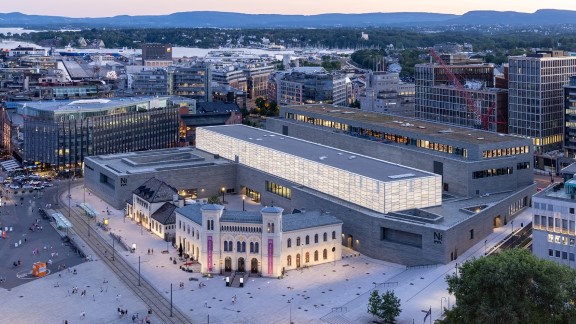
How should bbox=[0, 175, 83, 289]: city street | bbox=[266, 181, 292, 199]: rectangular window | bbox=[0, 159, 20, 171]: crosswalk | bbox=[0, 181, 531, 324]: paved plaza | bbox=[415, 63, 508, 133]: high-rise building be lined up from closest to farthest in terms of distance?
1. bbox=[0, 181, 531, 324]: paved plaza
2. bbox=[0, 175, 83, 289]: city street
3. bbox=[266, 181, 292, 199]: rectangular window
4. bbox=[0, 159, 20, 171]: crosswalk
5. bbox=[415, 63, 508, 133]: high-rise building

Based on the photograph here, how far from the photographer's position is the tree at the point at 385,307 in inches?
2180

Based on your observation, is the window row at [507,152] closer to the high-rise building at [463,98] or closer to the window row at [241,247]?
the window row at [241,247]

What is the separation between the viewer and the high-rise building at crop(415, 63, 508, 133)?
12044 centimetres

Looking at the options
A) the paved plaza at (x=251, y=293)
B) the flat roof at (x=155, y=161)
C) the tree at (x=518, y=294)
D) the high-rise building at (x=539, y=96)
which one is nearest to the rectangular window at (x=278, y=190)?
the flat roof at (x=155, y=161)

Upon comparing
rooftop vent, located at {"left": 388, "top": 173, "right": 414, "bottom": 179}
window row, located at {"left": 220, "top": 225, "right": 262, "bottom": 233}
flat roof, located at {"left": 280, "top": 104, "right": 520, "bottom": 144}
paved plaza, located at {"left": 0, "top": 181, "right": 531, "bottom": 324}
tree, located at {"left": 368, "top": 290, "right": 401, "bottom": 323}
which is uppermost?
flat roof, located at {"left": 280, "top": 104, "right": 520, "bottom": 144}

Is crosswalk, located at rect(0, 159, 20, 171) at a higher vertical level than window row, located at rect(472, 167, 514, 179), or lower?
lower

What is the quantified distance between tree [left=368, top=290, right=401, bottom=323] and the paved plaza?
43.9 inches

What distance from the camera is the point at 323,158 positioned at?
8525 centimetres

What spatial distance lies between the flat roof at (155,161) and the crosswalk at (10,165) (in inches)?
760

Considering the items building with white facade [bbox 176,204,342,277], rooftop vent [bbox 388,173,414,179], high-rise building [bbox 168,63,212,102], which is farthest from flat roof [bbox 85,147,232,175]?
high-rise building [bbox 168,63,212,102]

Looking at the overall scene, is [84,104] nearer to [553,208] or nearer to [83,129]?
[83,129]

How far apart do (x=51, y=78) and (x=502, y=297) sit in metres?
142

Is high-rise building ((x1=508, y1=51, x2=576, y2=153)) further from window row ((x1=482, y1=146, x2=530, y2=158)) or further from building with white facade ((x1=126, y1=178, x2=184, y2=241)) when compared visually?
building with white facade ((x1=126, y1=178, x2=184, y2=241))

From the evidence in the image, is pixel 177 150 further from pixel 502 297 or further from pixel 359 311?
pixel 502 297
